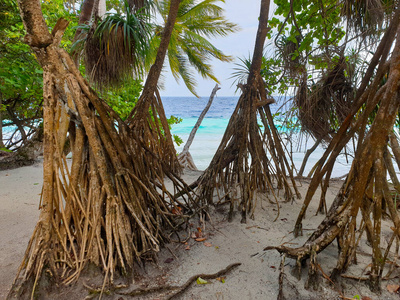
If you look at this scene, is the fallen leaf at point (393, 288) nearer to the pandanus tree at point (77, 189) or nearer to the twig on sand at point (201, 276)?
the twig on sand at point (201, 276)

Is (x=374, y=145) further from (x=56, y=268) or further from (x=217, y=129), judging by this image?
(x=217, y=129)

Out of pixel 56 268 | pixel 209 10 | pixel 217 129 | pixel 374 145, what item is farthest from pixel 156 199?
pixel 217 129

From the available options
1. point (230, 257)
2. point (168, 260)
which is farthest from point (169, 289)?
point (230, 257)

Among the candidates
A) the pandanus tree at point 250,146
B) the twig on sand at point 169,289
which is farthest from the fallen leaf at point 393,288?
the pandanus tree at point 250,146

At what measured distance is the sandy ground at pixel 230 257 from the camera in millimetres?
1964

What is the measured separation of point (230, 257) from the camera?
2441mm

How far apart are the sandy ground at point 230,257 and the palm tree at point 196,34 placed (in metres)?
5.22

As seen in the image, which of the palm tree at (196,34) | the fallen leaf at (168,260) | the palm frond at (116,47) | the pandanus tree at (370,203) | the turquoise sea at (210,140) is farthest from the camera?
the turquoise sea at (210,140)

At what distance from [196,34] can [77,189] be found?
6667 mm

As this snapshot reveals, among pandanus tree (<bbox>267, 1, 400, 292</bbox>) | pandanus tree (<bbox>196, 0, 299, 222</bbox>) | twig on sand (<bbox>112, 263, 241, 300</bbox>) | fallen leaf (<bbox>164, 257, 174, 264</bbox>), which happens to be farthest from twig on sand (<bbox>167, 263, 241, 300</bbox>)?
pandanus tree (<bbox>196, 0, 299, 222</bbox>)

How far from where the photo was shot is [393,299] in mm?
1824

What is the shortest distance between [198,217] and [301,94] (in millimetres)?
2385

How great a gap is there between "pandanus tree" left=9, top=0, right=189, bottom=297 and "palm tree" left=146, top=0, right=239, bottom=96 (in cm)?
520

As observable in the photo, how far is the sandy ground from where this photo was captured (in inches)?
77.3
